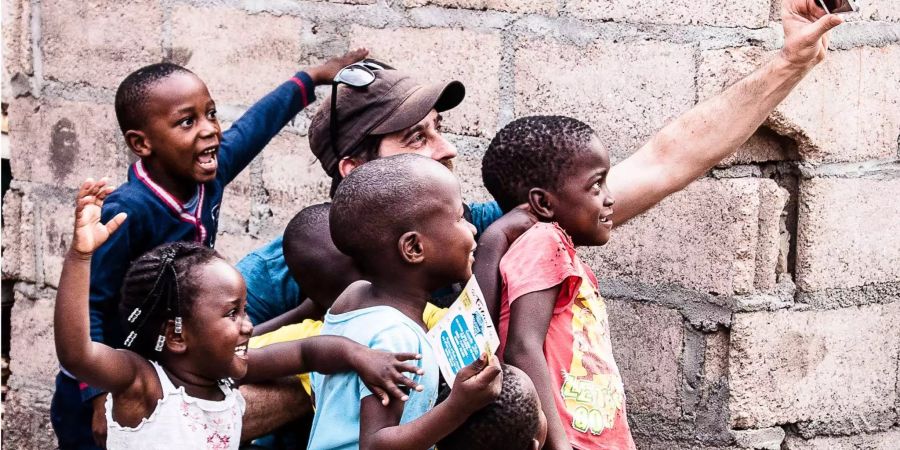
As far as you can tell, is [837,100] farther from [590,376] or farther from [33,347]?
[33,347]

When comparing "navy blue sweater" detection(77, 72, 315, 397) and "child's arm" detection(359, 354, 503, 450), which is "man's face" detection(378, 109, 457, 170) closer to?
"navy blue sweater" detection(77, 72, 315, 397)

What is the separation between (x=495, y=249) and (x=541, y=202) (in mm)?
178

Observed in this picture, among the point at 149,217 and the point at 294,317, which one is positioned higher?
the point at 149,217

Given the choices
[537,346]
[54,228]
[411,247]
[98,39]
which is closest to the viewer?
[411,247]

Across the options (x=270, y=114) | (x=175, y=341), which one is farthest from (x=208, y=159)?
(x=175, y=341)

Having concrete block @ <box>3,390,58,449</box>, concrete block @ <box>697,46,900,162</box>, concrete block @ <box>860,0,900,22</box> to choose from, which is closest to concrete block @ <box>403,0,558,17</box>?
concrete block @ <box>697,46,900,162</box>

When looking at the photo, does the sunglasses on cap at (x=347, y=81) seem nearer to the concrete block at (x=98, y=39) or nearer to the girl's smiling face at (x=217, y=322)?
the girl's smiling face at (x=217, y=322)

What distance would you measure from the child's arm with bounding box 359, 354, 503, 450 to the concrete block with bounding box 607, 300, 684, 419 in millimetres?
1282

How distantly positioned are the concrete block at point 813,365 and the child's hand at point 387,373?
4.30ft

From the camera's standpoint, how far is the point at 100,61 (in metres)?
4.41

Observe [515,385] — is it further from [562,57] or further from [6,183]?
[6,183]

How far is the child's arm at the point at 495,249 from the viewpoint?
9.36 ft

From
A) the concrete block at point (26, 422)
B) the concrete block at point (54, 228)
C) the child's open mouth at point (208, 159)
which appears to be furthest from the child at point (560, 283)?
the concrete block at point (26, 422)

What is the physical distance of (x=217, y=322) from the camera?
2697 millimetres
